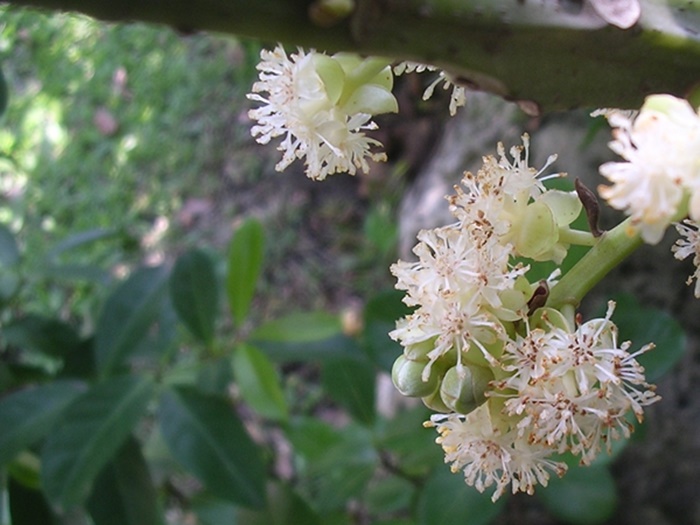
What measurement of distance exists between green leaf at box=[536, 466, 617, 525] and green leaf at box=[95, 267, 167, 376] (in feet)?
2.41

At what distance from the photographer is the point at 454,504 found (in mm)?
1100

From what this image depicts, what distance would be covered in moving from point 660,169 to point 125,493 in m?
0.99

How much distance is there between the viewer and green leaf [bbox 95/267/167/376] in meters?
1.22

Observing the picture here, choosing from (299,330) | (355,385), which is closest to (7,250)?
(299,330)

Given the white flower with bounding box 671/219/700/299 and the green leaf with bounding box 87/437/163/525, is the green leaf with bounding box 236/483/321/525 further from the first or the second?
the white flower with bounding box 671/219/700/299

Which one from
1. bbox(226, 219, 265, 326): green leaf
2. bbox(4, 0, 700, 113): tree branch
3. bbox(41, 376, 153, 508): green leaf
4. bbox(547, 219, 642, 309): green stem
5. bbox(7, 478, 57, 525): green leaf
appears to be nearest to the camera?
bbox(4, 0, 700, 113): tree branch

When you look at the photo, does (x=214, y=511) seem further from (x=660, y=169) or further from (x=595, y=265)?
(x=660, y=169)

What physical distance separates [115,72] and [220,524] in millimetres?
1605

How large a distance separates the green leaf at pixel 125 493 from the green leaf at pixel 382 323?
419 mm

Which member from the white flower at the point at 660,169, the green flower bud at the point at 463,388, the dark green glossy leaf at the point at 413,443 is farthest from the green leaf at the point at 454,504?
the white flower at the point at 660,169

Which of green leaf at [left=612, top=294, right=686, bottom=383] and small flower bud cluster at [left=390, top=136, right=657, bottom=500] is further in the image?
green leaf at [left=612, top=294, right=686, bottom=383]

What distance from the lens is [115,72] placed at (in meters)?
2.40

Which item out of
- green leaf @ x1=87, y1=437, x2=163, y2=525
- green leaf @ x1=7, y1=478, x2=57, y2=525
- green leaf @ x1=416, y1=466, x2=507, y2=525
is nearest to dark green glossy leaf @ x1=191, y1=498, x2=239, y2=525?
green leaf @ x1=87, y1=437, x2=163, y2=525

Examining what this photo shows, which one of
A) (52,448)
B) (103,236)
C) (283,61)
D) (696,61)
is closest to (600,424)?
(696,61)
